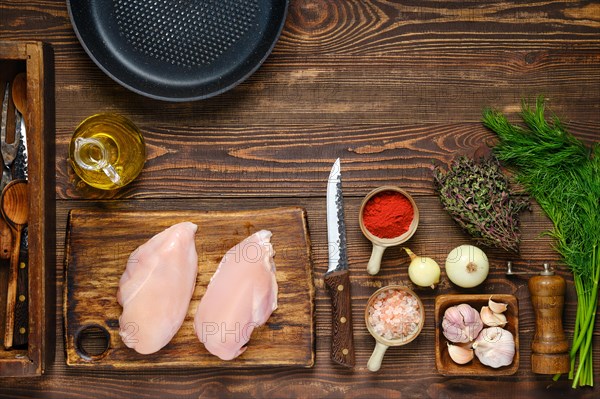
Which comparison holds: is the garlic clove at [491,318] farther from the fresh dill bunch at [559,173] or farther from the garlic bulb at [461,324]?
the fresh dill bunch at [559,173]

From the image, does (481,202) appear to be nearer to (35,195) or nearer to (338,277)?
(338,277)

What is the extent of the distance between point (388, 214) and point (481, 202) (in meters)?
0.21

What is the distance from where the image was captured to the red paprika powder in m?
1.55

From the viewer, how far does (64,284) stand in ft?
5.13

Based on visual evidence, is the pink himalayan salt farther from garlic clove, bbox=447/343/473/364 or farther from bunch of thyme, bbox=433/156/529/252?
bunch of thyme, bbox=433/156/529/252

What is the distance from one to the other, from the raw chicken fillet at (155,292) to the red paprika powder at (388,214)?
0.42 metres

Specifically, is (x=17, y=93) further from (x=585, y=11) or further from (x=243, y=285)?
(x=585, y=11)

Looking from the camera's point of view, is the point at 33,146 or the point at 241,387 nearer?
the point at 33,146

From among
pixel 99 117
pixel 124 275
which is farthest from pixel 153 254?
pixel 99 117

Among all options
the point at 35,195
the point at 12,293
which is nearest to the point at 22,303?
the point at 12,293

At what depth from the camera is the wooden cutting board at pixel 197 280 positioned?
156cm

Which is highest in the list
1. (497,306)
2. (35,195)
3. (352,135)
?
(352,135)

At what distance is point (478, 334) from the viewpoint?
1.56 meters

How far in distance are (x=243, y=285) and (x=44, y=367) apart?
18.4 inches
